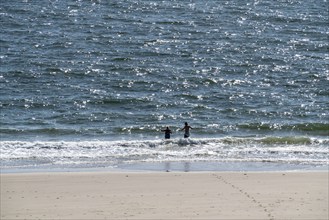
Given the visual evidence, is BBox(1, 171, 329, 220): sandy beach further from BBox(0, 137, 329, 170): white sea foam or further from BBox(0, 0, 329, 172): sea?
BBox(0, 137, 329, 170): white sea foam

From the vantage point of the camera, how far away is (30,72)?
137 ft

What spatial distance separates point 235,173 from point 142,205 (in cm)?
548

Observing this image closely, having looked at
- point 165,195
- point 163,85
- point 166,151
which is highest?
point 163,85

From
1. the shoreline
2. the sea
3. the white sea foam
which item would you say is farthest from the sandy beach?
the white sea foam

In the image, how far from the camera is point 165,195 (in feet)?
73.9

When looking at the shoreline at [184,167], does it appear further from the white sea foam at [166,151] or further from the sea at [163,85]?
the white sea foam at [166,151]

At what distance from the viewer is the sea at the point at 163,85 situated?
30438 mm

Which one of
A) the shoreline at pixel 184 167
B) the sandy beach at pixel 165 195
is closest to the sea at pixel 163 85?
the shoreline at pixel 184 167

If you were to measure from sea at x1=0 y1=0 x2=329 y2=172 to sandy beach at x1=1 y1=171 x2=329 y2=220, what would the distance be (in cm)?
224

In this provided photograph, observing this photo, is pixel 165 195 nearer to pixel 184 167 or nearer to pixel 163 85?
pixel 184 167

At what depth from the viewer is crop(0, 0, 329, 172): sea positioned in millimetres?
30438

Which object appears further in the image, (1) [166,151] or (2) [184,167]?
(1) [166,151]

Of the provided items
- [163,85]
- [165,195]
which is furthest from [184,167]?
[163,85]

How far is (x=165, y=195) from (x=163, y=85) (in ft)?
60.1
